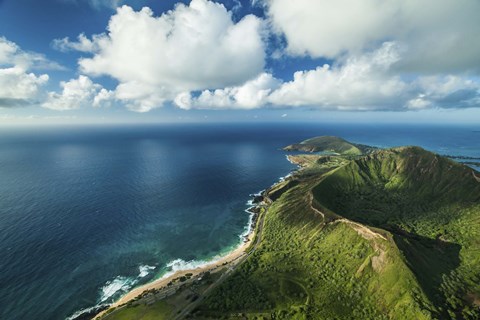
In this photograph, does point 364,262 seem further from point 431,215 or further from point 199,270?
point 431,215

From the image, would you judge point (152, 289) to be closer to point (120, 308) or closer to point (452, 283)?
point (120, 308)

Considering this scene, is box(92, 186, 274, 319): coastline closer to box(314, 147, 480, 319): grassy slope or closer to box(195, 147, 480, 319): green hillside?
box(195, 147, 480, 319): green hillside

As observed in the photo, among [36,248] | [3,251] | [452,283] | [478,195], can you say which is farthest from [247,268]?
[478,195]

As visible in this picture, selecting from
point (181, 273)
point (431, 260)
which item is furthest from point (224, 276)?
point (431, 260)

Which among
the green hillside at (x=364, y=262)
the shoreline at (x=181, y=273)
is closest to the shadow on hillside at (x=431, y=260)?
the green hillside at (x=364, y=262)

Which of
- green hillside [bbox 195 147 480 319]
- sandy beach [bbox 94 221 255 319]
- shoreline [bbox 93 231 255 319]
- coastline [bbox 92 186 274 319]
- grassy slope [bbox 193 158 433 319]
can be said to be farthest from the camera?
sandy beach [bbox 94 221 255 319]

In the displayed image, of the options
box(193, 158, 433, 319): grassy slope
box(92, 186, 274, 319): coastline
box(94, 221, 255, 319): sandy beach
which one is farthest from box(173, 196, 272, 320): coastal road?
box(193, 158, 433, 319): grassy slope

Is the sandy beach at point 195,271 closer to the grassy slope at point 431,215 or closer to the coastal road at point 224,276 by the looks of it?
the coastal road at point 224,276
